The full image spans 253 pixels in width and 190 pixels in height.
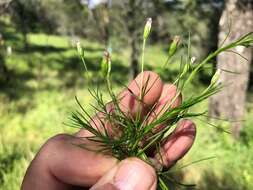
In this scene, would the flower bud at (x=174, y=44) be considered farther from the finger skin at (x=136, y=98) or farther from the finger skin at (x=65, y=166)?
the finger skin at (x=65, y=166)

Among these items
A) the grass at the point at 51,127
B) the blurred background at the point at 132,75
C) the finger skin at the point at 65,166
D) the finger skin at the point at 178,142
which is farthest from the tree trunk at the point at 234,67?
the finger skin at the point at 65,166

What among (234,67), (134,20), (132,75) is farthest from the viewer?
(134,20)

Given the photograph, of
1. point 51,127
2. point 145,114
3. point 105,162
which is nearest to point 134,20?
point 51,127

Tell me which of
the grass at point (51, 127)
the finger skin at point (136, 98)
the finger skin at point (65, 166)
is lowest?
the grass at point (51, 127)

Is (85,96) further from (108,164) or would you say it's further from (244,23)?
(108,164)

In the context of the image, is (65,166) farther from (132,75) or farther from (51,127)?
(132,75)
